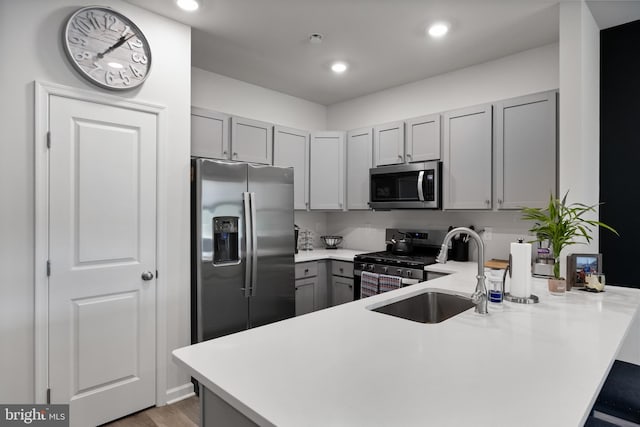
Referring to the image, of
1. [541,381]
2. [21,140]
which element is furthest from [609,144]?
[21,140]

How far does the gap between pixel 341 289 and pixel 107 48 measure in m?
2.91

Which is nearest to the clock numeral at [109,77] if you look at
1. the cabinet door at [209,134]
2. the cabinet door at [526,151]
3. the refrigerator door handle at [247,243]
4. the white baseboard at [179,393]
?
the cabinet door at [209,134]

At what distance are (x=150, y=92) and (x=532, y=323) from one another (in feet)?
8.69

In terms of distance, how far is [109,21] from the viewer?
2.25 meters

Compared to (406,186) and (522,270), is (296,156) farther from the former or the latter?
(522,270)

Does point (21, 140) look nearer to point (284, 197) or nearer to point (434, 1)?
A: point (284, 197)

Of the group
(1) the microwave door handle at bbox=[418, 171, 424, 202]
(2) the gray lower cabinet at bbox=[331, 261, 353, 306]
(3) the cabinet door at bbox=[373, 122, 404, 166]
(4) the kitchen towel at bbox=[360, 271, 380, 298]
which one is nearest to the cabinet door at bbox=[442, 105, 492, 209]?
(1) the microwave door handle at bbox=[418, 171, 424, 202]

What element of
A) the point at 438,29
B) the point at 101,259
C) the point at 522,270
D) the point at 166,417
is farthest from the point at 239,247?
the point at 438,29

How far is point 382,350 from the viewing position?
3.98 feet

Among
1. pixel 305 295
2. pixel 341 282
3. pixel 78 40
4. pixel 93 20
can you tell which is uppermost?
pixel 93 20

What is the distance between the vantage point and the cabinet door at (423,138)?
3393 mm

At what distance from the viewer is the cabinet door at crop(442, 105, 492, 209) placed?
309cm

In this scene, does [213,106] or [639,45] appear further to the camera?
[213,106]

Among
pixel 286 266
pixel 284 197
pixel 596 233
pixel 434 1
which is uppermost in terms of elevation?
pixel 434 1
